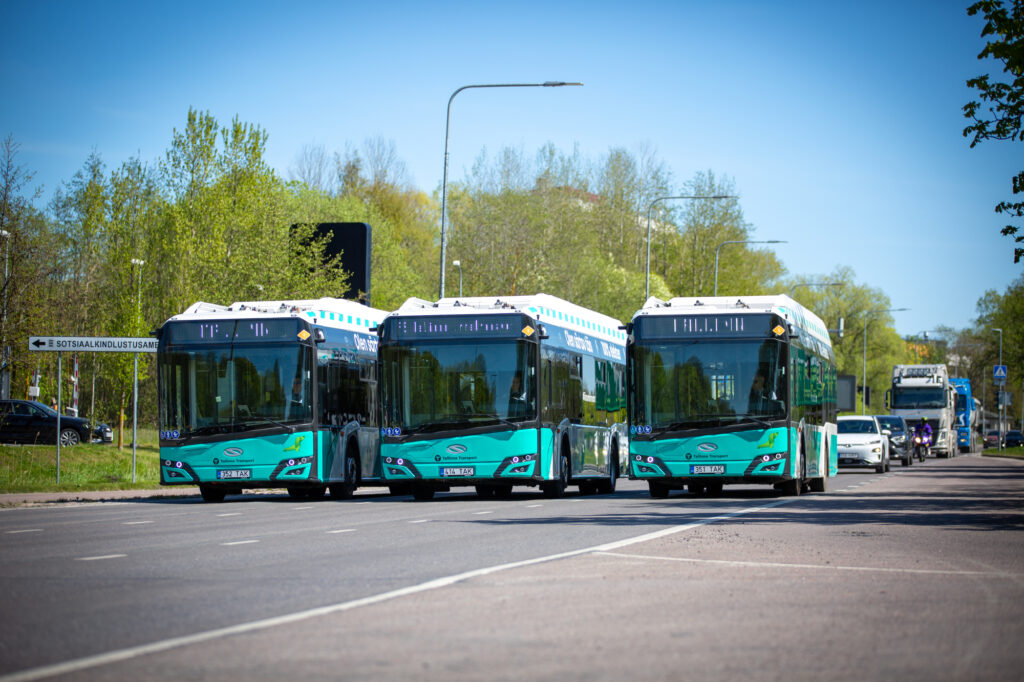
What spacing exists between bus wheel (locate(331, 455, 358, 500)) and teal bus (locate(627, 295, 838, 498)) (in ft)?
18.5

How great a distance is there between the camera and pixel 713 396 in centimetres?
2520

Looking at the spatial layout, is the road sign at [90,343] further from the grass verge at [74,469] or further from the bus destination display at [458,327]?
the bus destination display at [458,327]

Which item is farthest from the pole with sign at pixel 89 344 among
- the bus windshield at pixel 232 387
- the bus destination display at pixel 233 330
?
the bus windshield at pixel 232 387

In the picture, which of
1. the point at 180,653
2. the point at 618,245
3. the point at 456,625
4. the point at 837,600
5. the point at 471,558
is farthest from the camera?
the point at 618,245

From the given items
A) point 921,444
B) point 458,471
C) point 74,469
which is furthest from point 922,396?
point 458,471

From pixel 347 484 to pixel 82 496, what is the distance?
493cm

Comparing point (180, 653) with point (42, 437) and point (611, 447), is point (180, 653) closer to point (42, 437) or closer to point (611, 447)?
point (611, 447)

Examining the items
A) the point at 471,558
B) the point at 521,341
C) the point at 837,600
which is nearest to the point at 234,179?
the point at 521,341

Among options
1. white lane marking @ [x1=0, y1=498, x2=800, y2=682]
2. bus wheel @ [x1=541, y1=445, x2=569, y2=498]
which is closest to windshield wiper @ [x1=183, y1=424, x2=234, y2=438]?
bus wheel @ [x1=541, y1=445, x2=569, y2=498]

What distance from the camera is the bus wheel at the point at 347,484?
27.6 m

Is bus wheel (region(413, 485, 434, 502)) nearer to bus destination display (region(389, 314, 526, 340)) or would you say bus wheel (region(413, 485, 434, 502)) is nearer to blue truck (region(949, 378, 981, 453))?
bus destination display (region(389, 314, 526, 340))

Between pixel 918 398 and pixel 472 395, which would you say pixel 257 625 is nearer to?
pixel 472 395

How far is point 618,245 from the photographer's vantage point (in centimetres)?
8400

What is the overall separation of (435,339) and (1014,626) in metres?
17.2
